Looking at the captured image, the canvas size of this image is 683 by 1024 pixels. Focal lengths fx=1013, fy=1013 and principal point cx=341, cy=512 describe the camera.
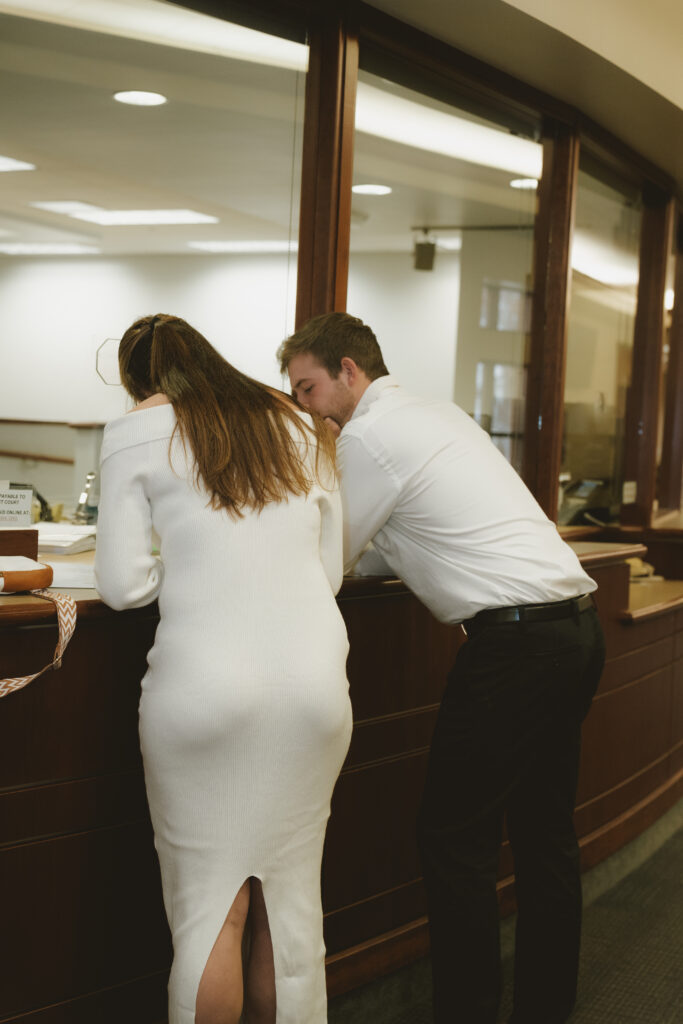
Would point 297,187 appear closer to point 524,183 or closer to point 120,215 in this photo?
point 120,215

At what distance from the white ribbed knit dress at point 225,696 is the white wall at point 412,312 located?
1897 mm

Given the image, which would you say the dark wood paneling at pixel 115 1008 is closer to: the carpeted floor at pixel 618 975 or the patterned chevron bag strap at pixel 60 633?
the carpeted floor at pixel 618 975

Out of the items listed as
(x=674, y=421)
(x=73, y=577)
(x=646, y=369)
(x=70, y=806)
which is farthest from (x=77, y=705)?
(x=674, y=421)

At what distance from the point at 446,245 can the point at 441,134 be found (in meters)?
0.40

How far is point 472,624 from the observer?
83.9 inches

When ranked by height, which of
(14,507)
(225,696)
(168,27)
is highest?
(168,27)

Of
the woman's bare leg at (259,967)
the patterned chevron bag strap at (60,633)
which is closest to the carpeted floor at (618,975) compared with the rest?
the woman's bare leg at (259,967)

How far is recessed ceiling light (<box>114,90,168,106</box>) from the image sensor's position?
3440 millimetres

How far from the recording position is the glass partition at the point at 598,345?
15.0ft

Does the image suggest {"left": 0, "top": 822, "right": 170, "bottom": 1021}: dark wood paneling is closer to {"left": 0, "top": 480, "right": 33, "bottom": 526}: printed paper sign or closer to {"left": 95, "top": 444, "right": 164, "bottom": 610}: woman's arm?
{"left": 95, "top": 444, "right": 164, "bottom": 610}: woman's arm

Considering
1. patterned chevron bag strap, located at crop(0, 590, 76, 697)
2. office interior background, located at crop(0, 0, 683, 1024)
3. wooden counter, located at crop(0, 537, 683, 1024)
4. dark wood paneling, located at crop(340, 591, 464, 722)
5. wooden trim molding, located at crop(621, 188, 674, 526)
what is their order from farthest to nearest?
wooden trim molding, located at crop(621, 188, 674, 526) < office interior background, located at crop(0, 0, 683, 1024) < dark wood paneling, located at crop(340, 591, 464, 722) < wooden counter, located at crop(0, 537, 683, 1024) < patterned chevron bag strap, located at crop(0, 590, 76, 697)

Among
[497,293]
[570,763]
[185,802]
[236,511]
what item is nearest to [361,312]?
[497,293]

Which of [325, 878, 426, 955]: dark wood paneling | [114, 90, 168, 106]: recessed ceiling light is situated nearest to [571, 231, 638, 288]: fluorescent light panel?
[114, 90, 168, 106]: recessed ceiling light

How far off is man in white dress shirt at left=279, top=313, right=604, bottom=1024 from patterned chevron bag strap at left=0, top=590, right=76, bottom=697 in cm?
62
